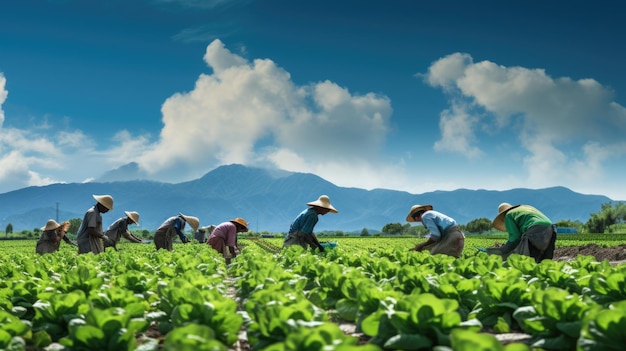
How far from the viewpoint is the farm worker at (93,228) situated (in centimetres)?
1289

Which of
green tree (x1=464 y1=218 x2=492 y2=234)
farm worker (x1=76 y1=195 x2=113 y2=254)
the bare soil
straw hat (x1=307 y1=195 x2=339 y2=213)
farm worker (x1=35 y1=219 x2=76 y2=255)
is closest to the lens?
straw hat (x1=307 y1=195 x2=339 y2=213)

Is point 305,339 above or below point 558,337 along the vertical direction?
above

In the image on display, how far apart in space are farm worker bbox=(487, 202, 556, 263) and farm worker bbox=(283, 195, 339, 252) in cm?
344

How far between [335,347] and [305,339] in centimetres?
17

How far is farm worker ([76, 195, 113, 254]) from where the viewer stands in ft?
42.3

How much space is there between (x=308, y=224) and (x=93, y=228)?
510 cm

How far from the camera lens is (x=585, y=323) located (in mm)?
3158

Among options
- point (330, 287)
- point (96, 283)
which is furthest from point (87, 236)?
point (330, 287)

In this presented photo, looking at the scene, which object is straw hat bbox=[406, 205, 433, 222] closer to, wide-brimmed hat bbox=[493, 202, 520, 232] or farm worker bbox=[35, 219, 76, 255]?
wide-brimmed hat bbox=[493, 202, 520, 232]

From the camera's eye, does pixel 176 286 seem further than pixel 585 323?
Yes

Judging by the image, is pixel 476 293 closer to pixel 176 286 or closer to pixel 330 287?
pixel 330 287

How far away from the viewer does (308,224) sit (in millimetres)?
11773

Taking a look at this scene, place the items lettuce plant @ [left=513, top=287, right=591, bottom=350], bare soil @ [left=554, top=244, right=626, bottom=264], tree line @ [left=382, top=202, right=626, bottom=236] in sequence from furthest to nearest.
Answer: tree line @ [left=382, top=202, right=626, bottom=236]
bare soil @ [left=554, top=244, right=626, bottom=264]
lettuce plant @ [left=513, top=287, right=591, bottom=350]

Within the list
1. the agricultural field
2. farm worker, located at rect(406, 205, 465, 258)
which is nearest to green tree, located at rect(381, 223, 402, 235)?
farm worker, located at rect(406, 205, 465, 258)
